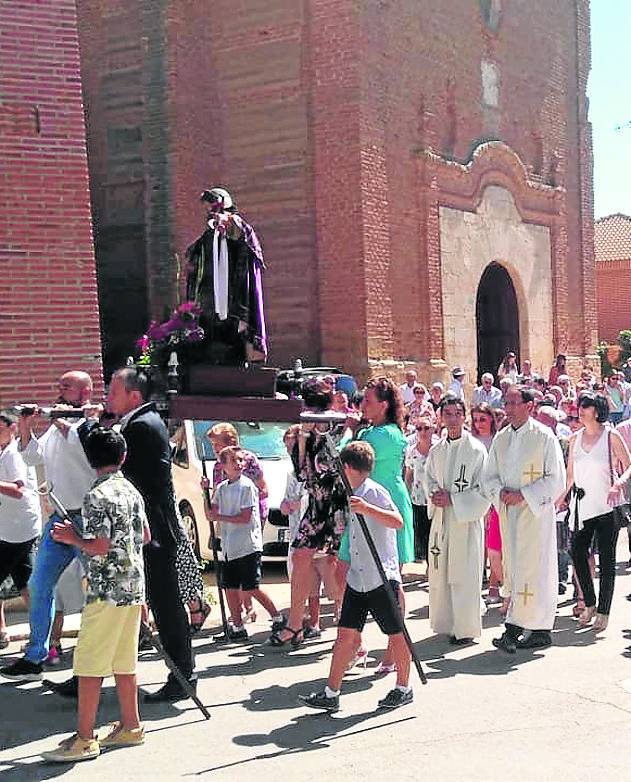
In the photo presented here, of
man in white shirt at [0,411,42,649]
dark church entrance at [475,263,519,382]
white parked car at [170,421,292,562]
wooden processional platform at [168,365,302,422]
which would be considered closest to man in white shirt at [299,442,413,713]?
wooden processional platform at [168,365,302,422]

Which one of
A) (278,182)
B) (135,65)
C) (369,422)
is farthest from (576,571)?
(135,65)

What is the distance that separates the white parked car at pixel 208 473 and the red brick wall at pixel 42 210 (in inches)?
67.0

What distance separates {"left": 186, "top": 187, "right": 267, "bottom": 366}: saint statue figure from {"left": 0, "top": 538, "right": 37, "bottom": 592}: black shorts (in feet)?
7.17

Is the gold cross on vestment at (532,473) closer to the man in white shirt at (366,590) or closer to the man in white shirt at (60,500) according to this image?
the man in white shirt at (366,590)

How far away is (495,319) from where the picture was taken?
896 inches

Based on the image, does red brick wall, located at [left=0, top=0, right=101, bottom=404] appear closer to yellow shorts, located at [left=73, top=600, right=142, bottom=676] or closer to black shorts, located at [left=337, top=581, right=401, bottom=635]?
yellow shorts, located at [left=73, top=600, right=142, bottom=676]

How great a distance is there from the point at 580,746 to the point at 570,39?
20.8 meters

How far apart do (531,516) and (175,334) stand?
9.72ft

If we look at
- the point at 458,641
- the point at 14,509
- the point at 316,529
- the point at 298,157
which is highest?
the point at 298,157

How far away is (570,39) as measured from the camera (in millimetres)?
23641

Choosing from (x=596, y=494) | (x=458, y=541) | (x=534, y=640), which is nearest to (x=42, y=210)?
(x=458, y=541)

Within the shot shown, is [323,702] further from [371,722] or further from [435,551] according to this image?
[435,551]

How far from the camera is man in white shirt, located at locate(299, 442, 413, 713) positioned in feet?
20.6

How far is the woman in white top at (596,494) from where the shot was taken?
8453 millimetres
